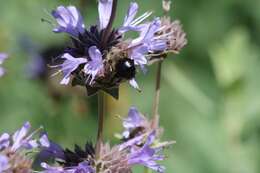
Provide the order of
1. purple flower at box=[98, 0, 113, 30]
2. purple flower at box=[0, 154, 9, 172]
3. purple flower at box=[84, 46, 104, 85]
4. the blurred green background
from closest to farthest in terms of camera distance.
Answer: purple flower at box=[0, 154, 9, 172] → purple flower at box=[84, 46, 104, 85] → purple flower at box=[98, 0, 113, 30] → the blurred green background

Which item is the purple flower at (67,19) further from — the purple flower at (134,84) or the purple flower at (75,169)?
the purple flower at (75,169)

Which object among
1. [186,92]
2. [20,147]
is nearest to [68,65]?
[20,147]

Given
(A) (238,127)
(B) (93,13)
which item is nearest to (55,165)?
(A) (238,127)

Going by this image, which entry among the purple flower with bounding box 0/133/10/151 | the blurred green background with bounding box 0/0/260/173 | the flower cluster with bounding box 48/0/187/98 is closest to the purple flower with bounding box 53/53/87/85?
the flower cluster with bounding box 48/0/187/98

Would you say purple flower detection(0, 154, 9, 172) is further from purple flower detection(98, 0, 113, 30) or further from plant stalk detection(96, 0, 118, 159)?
purple flower detection(98, 0, 113, 30)

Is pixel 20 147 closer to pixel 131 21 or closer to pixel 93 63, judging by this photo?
pixel 93 63

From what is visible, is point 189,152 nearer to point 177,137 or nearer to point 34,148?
point 177,137
